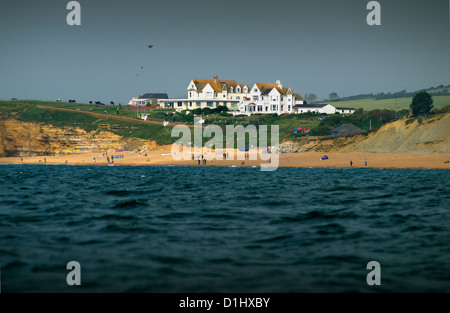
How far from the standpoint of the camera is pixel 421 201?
30078 mm

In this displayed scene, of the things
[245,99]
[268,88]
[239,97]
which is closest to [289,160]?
[268,88]

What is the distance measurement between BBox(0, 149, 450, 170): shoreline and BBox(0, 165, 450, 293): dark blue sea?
35.3 m

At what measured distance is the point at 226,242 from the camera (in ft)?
61.2

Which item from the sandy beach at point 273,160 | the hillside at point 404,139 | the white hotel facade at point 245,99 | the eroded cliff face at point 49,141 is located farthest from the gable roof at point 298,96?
the eroded cliff face at point 49,141

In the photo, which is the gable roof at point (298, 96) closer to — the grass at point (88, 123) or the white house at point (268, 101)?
the white house at point (268, 101)

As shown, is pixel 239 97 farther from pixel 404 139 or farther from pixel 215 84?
pixel 404 139

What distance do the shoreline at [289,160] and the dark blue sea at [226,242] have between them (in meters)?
35.3

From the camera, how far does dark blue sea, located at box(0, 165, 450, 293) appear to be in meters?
14.0

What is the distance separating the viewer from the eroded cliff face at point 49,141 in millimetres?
103750

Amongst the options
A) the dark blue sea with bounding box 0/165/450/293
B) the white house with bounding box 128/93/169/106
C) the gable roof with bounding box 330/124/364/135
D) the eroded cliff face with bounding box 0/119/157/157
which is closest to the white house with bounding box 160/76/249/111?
the white house with bounding box 128/93/169/106

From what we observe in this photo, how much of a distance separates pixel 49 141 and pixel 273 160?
55432 millimetres
